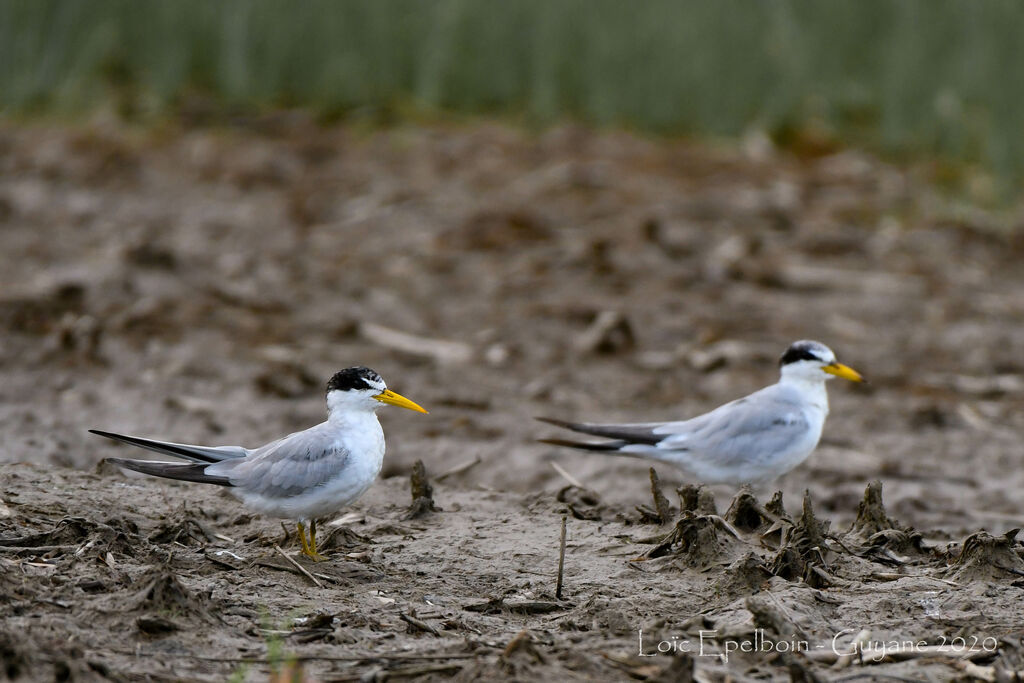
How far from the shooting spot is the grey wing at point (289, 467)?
15.4ft

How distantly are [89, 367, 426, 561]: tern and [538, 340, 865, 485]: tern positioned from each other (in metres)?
1.26

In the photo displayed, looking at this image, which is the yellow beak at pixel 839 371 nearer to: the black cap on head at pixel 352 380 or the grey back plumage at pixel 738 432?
the grey back plumage at pixel 738 432

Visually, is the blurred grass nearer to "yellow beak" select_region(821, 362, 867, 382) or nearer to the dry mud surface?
the dry mud surface

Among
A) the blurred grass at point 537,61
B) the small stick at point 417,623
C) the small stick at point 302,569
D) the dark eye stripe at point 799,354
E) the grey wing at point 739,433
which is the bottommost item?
the small stick at point 417,623

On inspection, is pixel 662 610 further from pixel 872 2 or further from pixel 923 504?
pixel 872 2

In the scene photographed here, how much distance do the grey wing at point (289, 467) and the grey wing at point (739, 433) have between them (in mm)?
1812

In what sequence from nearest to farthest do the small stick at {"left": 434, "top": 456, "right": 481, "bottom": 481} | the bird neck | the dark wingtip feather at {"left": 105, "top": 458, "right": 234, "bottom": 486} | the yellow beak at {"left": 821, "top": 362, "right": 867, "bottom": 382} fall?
the dark wingtip feather at {"left": 105, "top": 458, "right": 234, "bottom": 486} < the small stick at {"left": 434, "top": 456, "right": 481, "bottom": 481} < the bird neck < the yellow beak at {"left": 821, "top": 362, "right": 867, "bottom": 382}

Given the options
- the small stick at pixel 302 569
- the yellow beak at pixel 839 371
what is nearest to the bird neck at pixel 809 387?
the yellow beak at pixel 839 371

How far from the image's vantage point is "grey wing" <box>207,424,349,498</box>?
468 centimetres

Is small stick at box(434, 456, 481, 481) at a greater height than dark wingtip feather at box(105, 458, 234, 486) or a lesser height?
greater

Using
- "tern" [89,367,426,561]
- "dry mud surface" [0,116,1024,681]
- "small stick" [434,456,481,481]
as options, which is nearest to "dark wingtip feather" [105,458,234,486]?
"tern" [89,367,426,561]

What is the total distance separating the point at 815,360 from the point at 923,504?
0.90 m

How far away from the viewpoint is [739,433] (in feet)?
19.4

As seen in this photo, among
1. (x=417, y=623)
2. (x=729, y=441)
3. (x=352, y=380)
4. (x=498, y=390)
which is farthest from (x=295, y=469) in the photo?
(x=498, y=390)
